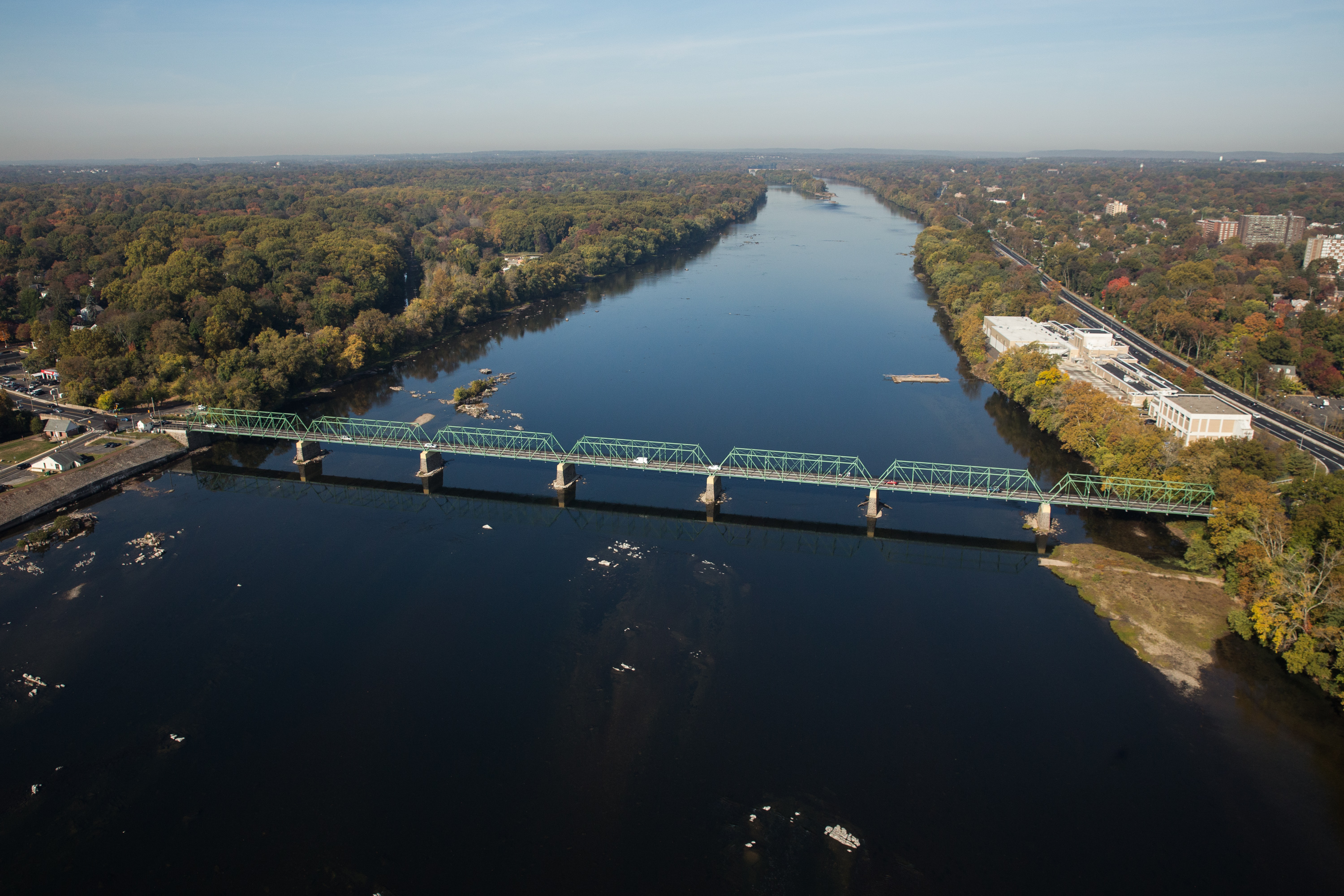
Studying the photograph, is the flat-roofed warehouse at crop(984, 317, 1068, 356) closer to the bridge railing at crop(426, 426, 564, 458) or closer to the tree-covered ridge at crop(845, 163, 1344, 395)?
the tree-covered ridge at crop(845, 163, 1344, 395)

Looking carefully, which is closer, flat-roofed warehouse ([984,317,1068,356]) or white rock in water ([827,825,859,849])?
white rock in water ([827,825,859,849])

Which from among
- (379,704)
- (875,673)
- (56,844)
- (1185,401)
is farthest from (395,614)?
(1185,401)

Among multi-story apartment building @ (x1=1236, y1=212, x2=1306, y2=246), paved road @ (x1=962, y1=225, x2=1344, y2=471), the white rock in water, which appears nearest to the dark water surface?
the white rock in water

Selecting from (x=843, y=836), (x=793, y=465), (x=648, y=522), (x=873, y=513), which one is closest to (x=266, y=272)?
(x=648, y=522)

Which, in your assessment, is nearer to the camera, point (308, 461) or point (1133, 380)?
point (308, 461)

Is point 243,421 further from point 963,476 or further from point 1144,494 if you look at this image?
point 1144,494

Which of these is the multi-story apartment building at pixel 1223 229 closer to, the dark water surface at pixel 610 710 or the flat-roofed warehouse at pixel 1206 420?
the flat-roofed warehouse at pixel 1206 420

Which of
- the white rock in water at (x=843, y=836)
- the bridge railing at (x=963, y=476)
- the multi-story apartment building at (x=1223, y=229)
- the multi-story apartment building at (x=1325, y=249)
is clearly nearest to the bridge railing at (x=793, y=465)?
the bridge railing at (x=963, y=476)

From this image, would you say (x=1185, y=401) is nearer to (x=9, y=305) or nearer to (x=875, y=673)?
(x=875, y=673)
